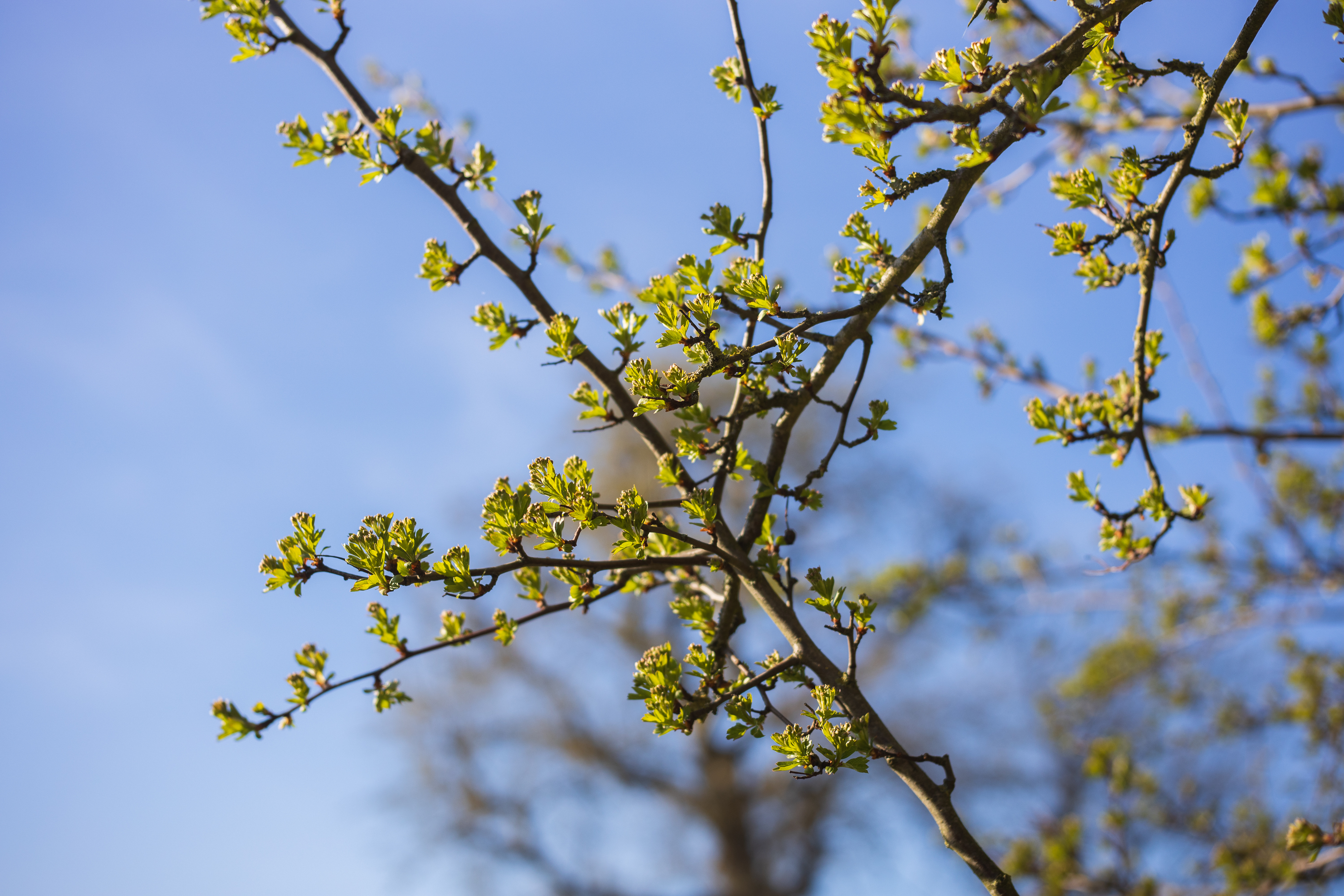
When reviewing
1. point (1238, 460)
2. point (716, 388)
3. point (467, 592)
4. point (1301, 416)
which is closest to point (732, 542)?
point (467, 592)

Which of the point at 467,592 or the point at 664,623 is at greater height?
the point at 664,623

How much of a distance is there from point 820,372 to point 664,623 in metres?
10.5

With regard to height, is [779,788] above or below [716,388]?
below

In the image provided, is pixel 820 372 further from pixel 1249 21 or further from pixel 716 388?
pixel 716 388

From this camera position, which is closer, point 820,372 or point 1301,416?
point 820,372

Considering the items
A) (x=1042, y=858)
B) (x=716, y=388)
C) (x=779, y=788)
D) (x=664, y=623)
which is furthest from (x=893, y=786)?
(x=1042, y=858)

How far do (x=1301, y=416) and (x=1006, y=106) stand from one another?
4.40 metres

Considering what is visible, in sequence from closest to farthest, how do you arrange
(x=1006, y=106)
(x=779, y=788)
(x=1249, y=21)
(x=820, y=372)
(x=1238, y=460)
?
(x=1006, y=106), (x=820, y=372), (x=1249, y=21), (x=1238, y=460), (x=779, y=788)

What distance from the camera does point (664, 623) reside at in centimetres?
1162

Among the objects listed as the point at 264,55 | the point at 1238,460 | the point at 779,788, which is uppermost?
the point at 779,788

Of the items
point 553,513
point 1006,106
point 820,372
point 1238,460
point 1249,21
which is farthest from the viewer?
point 1238,460

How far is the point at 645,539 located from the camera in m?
1.32

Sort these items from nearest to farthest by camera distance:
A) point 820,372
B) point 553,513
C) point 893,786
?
point 553,513 < point 820,372 < point 893,786

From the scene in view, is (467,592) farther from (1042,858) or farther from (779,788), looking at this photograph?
(779,788)
